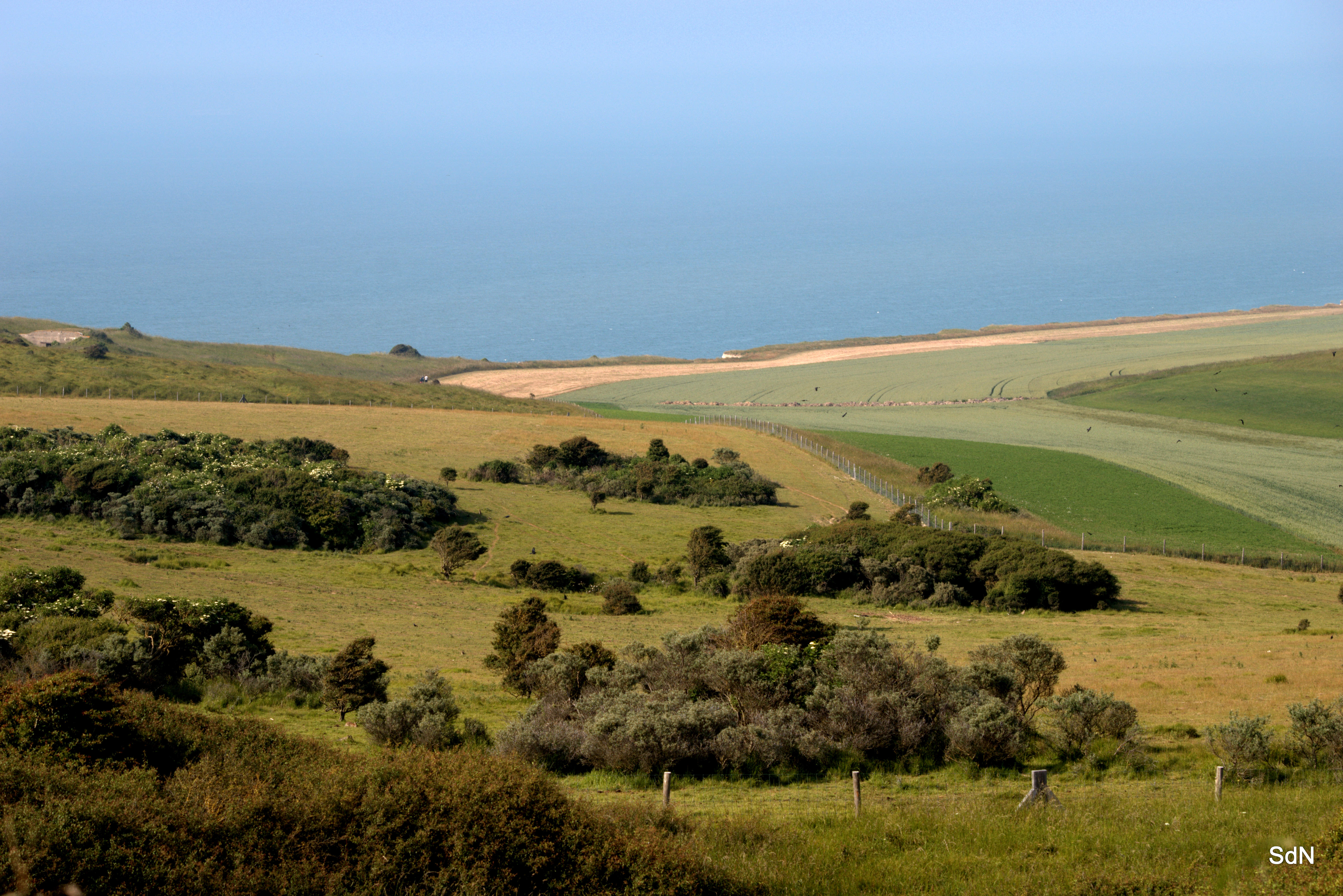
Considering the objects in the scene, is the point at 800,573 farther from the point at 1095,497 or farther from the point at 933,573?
the point at 1095,497

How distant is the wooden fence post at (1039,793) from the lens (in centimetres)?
1097

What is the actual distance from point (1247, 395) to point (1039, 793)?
77.2 metres

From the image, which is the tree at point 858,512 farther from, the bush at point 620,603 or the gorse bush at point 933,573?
the bush at point 620,603

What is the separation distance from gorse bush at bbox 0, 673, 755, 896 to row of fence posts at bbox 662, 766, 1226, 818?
1.47 metres

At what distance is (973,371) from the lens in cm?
9650

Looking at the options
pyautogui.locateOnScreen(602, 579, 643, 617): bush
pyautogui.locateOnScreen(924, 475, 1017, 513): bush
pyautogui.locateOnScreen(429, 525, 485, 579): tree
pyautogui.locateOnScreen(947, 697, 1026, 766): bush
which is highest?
pyautogui.locateOnScreen(924, 475, 1017, 513): bush

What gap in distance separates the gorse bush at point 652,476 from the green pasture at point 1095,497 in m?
11.4

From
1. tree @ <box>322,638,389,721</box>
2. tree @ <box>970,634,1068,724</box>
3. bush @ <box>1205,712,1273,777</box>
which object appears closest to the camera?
bush @ <box>1205,712,1273,777</box>

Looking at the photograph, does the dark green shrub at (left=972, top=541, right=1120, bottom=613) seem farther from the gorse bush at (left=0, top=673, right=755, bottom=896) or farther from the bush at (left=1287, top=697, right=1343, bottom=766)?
the gorse bush at (left=0, top=673, right=755, bottom=896)

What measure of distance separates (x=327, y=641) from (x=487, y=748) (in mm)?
9349

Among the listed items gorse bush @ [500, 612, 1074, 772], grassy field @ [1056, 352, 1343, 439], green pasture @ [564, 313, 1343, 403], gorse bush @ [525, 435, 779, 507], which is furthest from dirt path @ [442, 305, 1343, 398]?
gorse bush @ [500, 612, 1074, 772]

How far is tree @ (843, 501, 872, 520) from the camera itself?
42.1 metres

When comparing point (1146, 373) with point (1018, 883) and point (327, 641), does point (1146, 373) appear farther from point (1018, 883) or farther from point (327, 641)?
point (1018, 883)
